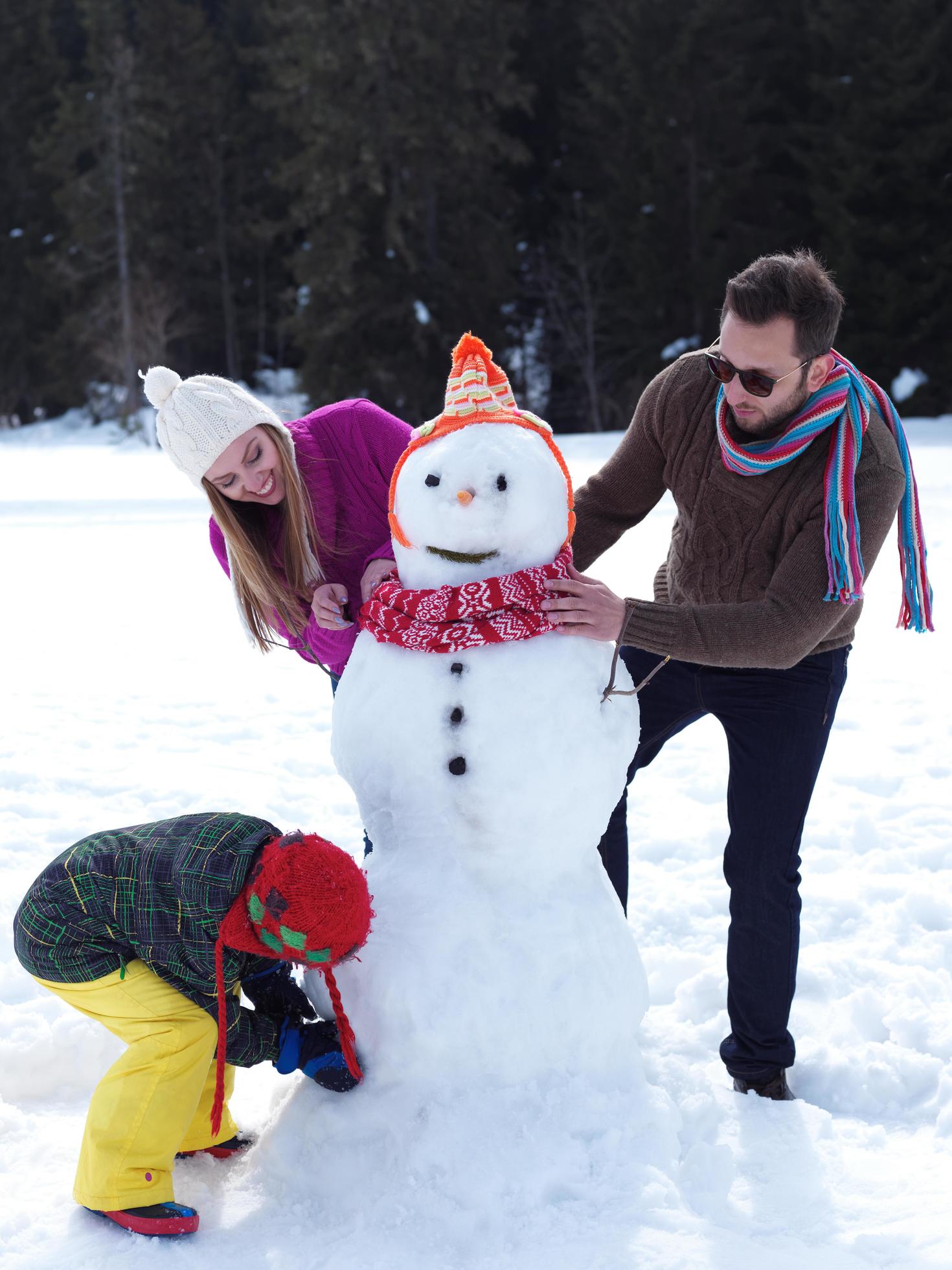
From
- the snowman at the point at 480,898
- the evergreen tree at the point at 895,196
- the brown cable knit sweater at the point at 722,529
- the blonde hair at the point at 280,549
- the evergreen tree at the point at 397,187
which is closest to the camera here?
the snowman at the point at 480,898

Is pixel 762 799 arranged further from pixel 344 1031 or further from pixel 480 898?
pixel 344 1031

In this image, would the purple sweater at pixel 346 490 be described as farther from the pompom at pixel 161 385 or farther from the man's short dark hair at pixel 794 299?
the man's short dark hair at pixel 794 299

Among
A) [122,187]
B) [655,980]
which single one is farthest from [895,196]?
[655,980]

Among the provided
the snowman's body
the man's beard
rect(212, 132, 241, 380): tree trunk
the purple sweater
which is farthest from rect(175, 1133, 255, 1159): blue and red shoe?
rect(212, 132, 241, 380): tree trunk

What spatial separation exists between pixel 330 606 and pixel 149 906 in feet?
2.21

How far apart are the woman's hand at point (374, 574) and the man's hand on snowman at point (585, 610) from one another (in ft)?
1.22

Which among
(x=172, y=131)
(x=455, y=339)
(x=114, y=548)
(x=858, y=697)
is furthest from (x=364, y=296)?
(x=858, y=697)

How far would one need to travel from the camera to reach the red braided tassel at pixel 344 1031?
2061 mm

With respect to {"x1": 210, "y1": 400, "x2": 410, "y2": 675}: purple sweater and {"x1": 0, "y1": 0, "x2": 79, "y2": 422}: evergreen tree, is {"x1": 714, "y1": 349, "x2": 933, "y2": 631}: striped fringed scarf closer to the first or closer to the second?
{"x1": 210, "y1": 400, "x2": 410, "y2": 675}: purple sweater

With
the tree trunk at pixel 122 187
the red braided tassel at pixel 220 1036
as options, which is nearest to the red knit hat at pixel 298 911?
the red braided tassel at pixel 220 1036

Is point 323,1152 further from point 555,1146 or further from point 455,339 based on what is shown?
point 455,339

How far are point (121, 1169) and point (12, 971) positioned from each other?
104 centimetres

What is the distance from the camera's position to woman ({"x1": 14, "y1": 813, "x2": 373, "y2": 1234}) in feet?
6.37

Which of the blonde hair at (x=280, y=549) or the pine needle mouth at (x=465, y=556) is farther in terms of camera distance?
the blonde hair at (x=280, y=549)
